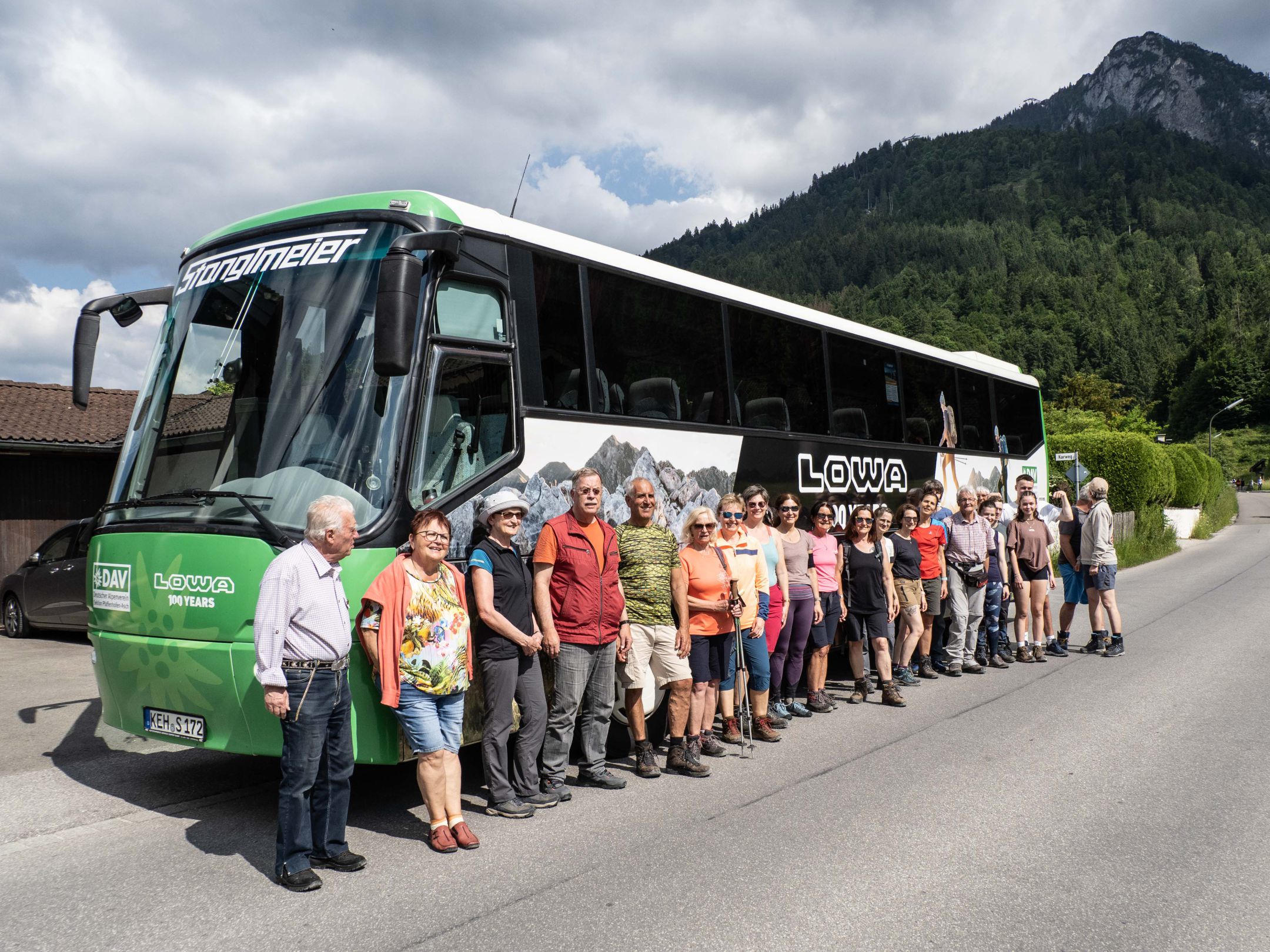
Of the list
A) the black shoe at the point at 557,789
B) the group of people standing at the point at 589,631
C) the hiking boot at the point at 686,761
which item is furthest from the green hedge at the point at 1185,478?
the black shoe at the point at 557,789

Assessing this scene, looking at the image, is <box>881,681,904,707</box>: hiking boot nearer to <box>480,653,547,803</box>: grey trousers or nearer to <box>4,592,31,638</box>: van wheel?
<box>480,653,547,803</box>: grey trousers

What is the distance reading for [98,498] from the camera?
18188mm

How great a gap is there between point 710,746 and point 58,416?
52.3ft

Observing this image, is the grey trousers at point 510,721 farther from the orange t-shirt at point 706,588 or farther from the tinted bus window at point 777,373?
the tinted bus window at point 777,373

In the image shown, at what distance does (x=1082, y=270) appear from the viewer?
132m

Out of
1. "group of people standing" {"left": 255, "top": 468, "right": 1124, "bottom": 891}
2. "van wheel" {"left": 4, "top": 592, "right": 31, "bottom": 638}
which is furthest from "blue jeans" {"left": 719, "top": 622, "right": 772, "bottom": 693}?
→ "van wheel" {"left": 4, "top": 592, "right": 31, "bottom": 638}

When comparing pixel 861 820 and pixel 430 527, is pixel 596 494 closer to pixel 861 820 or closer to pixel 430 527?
pixel 430 527

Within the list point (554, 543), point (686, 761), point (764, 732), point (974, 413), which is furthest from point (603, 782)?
point (974, 413)

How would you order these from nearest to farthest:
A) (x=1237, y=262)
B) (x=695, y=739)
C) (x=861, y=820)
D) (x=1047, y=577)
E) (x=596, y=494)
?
1. (x=861, y=820)
2. (x=596, y=494)
3. (x=695, y=739)
4. (x=1047, y=577)
5. (x=1237, y=262)

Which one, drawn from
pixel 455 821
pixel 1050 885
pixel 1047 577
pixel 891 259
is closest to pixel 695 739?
pixel 455 821

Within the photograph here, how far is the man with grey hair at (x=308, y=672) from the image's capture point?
4465 mm

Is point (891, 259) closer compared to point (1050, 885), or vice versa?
point (1050, 885)

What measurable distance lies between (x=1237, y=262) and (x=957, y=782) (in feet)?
507

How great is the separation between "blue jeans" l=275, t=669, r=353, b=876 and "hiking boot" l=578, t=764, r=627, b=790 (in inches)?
72.3
